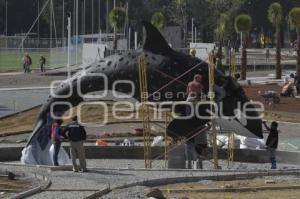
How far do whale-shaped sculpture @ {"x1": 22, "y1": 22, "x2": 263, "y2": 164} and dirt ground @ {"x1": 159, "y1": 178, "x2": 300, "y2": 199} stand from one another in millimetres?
4251

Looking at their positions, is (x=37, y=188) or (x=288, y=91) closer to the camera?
(x=37, y=188)

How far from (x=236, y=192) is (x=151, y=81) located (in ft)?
21.4

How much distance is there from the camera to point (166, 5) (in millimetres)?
119812

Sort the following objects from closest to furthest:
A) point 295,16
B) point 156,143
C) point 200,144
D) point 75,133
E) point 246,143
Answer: point 75,133
point 200,144
point 246,143
point 156,143
point 295,16

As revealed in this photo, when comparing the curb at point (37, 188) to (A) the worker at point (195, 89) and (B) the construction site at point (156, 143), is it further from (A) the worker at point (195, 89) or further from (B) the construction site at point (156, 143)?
(A) the worker at point (195, 89)

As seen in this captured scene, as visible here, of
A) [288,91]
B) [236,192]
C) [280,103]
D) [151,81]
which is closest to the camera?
[236,192]

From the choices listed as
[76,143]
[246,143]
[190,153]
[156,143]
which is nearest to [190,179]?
[76,143]

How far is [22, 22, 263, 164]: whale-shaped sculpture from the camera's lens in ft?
80.7

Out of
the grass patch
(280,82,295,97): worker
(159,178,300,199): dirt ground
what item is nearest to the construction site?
(159,178,300,199): dirt ground

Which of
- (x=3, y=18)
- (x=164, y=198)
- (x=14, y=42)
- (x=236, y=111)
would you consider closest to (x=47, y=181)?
(x=164, y=198)

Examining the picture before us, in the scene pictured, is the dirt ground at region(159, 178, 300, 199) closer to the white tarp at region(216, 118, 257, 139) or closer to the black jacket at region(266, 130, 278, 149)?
the black jacket at region(266, 130, 278, 149)

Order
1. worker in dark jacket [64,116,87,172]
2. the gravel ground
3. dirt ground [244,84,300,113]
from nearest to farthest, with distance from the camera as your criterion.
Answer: the gravel ground
worker in dark jacket [64,116,87,172]
dirt ground [244,84,300,113]

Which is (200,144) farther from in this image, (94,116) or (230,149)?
(94,116)

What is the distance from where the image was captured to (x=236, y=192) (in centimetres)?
1917
